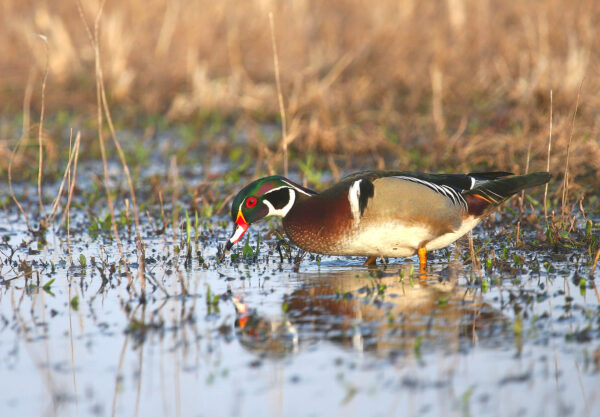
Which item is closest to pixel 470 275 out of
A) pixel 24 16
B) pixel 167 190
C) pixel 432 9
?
pixel 167 190

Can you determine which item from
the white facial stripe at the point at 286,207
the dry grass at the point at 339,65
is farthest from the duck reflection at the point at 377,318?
the dry grass at the point at 339,65

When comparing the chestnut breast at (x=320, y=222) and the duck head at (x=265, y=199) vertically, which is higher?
the duck head at (x=265, y=199)

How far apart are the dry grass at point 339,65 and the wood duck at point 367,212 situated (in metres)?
→ 3.06

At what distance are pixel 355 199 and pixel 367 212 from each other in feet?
0.34

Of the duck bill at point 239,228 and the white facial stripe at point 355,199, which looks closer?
the white facial stripe at point 355,199

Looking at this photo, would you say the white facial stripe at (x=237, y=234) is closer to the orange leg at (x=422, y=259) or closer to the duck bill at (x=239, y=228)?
the duck bill at (x=239, y=228)

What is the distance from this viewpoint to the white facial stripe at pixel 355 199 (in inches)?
210

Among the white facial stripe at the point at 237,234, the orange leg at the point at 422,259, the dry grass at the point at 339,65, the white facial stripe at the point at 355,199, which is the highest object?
the dry grass at the point at 339,65

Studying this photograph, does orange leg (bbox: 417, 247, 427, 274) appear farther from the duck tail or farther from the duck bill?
the duck bill

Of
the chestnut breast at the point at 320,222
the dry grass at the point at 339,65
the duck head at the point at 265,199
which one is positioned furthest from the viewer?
the dry grass at the point at 339,65

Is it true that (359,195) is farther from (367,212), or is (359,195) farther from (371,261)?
(371,261)

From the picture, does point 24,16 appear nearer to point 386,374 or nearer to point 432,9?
point 432,9

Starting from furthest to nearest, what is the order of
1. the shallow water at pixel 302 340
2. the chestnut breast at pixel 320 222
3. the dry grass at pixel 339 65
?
the dry grass at pixel 339 65, the chestnut breast at pixel 320 222, the shallow water at pixel 302 340

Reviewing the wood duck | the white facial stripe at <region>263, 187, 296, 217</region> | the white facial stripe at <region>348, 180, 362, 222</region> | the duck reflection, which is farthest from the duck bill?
the white facial stripe at <region>348, 180, 362, 222</region>
